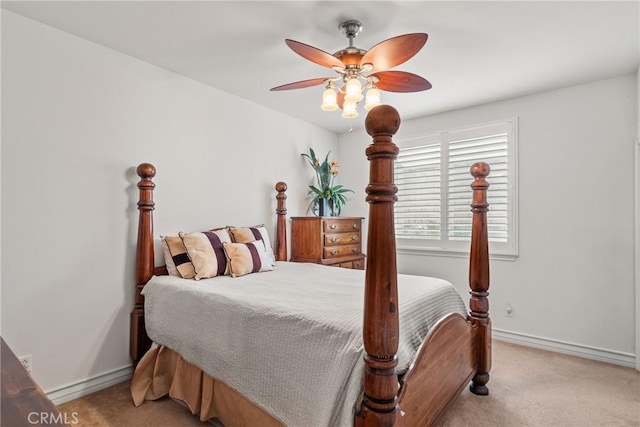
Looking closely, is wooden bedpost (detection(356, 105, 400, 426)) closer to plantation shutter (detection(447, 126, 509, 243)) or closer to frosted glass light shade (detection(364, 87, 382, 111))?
frosted glass light shade (detection(364, 87, 382, 111))

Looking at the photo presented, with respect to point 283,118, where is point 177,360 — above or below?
below

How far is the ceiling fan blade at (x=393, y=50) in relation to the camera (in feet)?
5.61

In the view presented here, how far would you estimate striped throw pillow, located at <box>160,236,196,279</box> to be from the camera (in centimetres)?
245

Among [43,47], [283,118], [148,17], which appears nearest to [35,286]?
[43,47]

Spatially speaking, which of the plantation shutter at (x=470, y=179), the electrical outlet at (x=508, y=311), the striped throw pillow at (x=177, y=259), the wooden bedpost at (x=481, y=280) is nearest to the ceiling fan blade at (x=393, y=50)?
the wooden bedpost at (x=481, y=280)

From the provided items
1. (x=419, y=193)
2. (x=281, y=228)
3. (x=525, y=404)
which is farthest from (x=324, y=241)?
(x=525, y=404)

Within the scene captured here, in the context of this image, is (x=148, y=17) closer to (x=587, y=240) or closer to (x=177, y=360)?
(x=177, y=360)

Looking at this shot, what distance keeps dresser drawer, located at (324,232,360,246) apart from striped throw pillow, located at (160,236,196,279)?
152 cm

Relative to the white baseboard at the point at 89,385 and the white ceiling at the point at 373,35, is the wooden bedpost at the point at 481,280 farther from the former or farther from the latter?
the white baseboard at the point at 89,385

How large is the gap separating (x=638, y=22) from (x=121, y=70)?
136 inches

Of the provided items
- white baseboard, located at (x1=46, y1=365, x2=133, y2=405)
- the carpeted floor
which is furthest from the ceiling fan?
white baseboard, located at (x1=46, y1=365, x2=133, y2=405)

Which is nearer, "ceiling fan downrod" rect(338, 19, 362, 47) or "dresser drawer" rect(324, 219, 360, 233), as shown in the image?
"ceiling fan downrod" rect(338, 19, 362, 47)

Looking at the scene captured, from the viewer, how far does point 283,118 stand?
3.85m

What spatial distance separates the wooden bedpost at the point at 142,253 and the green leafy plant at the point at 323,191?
1.87 metres
